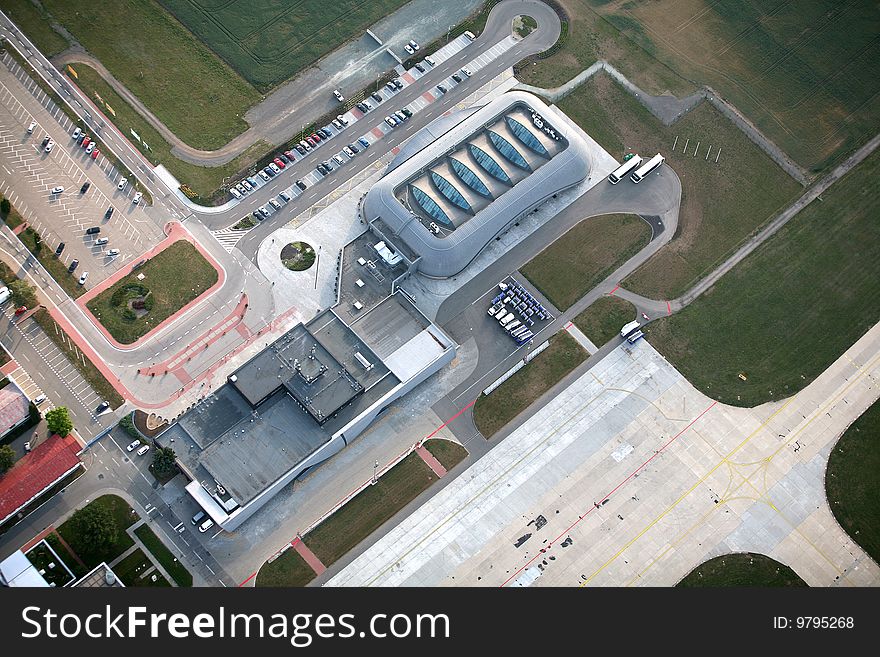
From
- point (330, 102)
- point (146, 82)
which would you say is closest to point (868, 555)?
point (330, 102)

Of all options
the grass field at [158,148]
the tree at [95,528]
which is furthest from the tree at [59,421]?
the grass field at [158,148]

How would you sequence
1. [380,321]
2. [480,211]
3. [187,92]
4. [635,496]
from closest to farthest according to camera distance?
[635,496] < [380,321] < [480,211] < [187,92]

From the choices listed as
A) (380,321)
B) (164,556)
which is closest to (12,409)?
(164,556)

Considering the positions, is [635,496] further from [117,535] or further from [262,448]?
[117,535]

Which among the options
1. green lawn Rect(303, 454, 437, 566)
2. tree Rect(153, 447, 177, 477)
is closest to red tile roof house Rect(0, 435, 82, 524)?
tree Rect(153, 447, 177, 477)

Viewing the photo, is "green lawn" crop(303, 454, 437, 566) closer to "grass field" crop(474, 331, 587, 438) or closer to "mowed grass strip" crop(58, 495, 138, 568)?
"grass field" crop(474, 331, 587, 438)

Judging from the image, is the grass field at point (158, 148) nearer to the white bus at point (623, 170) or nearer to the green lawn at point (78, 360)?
the green lawn at point (78, 360)
